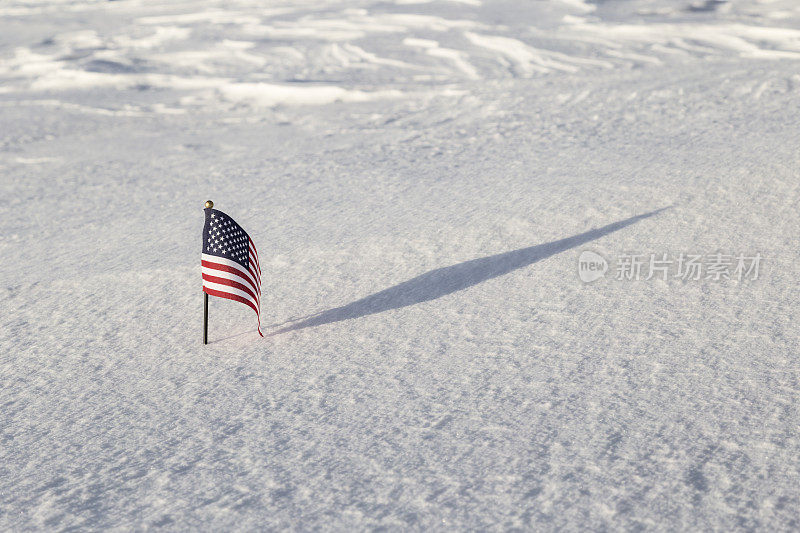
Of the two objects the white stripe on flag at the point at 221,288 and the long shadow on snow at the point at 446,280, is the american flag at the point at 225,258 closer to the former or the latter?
the white stripe on flag at the point at 221,288

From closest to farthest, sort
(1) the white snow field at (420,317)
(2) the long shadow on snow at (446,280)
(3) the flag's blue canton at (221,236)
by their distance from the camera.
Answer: (1) the white snow field at (420,317) < (3) the flag's blue canton at (221,236) < (2) the long shadow on snow at (446,280)

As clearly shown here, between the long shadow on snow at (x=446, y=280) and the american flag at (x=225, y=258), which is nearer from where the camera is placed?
the american flag at (x=225, y=258)

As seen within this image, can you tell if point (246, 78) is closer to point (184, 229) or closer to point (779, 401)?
point (184, 229)

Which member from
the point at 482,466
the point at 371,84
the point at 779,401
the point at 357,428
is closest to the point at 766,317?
the point at 779,401

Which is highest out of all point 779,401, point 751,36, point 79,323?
point 751,36

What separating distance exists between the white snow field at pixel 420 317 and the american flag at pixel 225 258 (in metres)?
0.40

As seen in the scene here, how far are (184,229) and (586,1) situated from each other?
14.5 m

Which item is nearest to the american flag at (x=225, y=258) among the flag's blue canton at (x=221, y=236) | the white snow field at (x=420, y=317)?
A: the flag's blue canton at (x=221, y=236)

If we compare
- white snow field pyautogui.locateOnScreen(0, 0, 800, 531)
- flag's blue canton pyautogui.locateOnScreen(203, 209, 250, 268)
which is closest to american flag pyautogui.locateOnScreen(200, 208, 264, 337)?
flag's blue canton pyautogui.locateOnScreen(203, 209, 250, 268)

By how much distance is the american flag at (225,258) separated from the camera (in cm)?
358

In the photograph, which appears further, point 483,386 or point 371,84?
point 371,84

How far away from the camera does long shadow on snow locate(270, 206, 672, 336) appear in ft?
13.9

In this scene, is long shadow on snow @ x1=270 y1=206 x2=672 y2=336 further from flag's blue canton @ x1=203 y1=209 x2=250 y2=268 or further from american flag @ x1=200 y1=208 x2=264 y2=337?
flag's blue canton @ x1=203 y1=209 x2=250 y2=268

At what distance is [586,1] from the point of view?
1738cm
